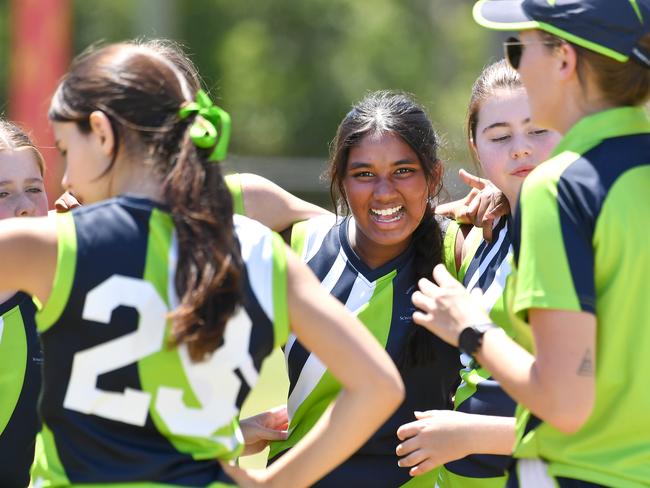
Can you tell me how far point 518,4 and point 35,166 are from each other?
2.01 m

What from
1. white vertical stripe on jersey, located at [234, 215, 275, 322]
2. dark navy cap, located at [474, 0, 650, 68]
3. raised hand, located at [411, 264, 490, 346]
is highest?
dark navy cap, located at [474, 0, 650, 68]

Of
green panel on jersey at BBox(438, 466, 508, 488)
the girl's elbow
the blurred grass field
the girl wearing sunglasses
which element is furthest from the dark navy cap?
the blurred grass field

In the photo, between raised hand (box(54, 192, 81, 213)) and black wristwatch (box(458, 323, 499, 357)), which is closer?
black wristwatch (box(458, 323, 499, 357))

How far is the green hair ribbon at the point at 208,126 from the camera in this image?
2670mm

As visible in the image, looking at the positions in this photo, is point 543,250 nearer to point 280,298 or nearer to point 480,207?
point 280,298

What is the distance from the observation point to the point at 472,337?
2732 mm

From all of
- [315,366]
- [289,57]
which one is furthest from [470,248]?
[289,57]

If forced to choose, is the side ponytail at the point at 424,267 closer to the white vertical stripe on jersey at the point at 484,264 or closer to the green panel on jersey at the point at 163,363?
the white vertical stripe on jersey at the point at 484,264

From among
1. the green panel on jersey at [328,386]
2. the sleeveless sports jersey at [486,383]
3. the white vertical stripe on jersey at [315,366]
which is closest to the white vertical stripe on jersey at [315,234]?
the white vertical stripe on jersey at [315,366]

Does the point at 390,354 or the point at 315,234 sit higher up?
the point at 315,234

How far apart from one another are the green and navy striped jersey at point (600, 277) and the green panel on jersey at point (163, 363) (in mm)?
765

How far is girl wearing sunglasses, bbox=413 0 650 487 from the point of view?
2523 mm

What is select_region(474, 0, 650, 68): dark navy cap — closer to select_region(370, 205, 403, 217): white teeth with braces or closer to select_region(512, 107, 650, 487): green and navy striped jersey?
select_region(512, 107, 650, 487): green and navy striped jersey

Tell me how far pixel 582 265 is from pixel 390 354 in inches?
54.1
